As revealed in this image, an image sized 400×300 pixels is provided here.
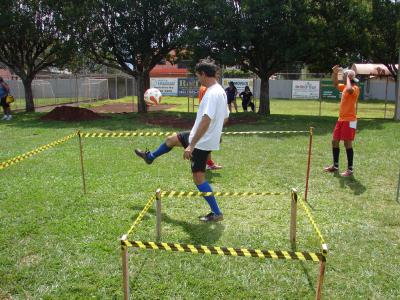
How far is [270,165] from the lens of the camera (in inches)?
349

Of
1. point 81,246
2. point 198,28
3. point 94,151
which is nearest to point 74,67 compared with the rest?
point 198,28

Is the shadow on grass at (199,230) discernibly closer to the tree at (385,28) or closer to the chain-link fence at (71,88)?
the tree at (385,28)

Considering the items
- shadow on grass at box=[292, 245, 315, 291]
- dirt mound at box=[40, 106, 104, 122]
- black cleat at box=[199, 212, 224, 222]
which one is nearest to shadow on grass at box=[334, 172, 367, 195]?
black cleat at box=[199, 212, 224, 222]

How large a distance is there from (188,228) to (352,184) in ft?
11.7

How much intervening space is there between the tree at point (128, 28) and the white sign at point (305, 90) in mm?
17468

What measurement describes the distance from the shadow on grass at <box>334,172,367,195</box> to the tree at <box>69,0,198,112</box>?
41.9ft

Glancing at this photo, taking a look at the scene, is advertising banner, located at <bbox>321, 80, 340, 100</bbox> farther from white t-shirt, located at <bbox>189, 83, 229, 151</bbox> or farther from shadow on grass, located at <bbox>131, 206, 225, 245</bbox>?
white t-shirt, located at <bbox>189, 83, 229, 151</bbox>

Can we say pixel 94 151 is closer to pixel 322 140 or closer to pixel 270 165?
pixel 270 165

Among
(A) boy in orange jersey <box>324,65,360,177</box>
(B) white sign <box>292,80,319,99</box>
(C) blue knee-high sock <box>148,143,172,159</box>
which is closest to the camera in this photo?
(C) blue knee-high sock <box>148,143,172,159</box>

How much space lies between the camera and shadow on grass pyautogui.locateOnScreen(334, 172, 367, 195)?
6945 mm

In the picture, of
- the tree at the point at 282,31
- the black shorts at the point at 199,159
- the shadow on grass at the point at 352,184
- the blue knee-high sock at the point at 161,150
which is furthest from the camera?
the tree at the point at 282,31

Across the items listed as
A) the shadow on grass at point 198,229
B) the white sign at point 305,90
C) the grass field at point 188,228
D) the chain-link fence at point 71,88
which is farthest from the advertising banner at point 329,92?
the shadow on grass at point 198,229

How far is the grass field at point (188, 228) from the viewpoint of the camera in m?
3.84

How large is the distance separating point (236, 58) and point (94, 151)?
9.58m
